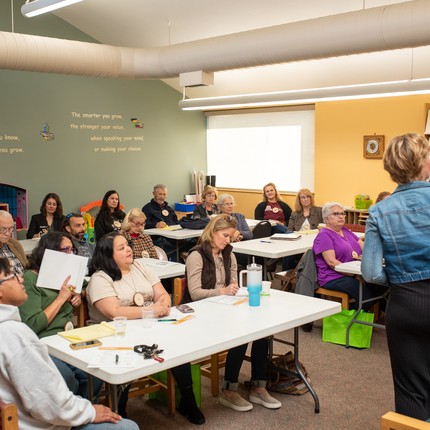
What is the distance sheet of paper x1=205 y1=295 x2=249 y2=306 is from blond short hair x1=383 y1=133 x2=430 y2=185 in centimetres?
138

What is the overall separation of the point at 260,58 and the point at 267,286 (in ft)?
10.4

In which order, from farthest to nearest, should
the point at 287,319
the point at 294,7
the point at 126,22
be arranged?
the point at 126,22 → the point at 294,7 → the point at 287,319

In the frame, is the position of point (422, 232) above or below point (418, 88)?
below

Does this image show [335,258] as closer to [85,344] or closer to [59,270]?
[59,270]

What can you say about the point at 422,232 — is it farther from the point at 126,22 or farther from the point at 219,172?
the point at 219,172

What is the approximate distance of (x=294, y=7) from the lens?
602 cm

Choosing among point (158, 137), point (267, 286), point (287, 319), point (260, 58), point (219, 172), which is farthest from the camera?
point (219, 172)

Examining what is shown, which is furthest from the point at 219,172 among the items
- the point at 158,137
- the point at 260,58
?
the point at 260,58

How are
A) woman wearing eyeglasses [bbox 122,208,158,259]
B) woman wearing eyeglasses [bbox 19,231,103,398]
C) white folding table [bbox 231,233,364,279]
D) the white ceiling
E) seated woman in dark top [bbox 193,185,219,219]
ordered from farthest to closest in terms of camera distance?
seated woman in dark top [bbox 193,185,219,219]
the white ceiling
woman wearing eyeglasses [bbox 122,208,158,259]
white folding table [bbox 231,233,364,279]
woman wearing eyeglasses [bbox 19,231,103,398]

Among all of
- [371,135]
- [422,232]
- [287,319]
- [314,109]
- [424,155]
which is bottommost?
[287,319]

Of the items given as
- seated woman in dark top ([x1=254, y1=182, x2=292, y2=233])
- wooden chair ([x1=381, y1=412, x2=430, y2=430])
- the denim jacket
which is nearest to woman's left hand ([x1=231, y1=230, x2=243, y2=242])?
seated woman in dark top ([x1=254, y1=182, x2=292, y2=233])

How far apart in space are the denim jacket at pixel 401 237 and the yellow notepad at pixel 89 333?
1.31 metres

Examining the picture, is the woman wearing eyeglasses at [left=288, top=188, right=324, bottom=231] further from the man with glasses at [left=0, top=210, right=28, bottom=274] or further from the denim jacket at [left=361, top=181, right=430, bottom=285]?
the denim jacket at [left=361, top=181, right=430, bottom=285]

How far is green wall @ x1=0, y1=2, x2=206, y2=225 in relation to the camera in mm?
7469
